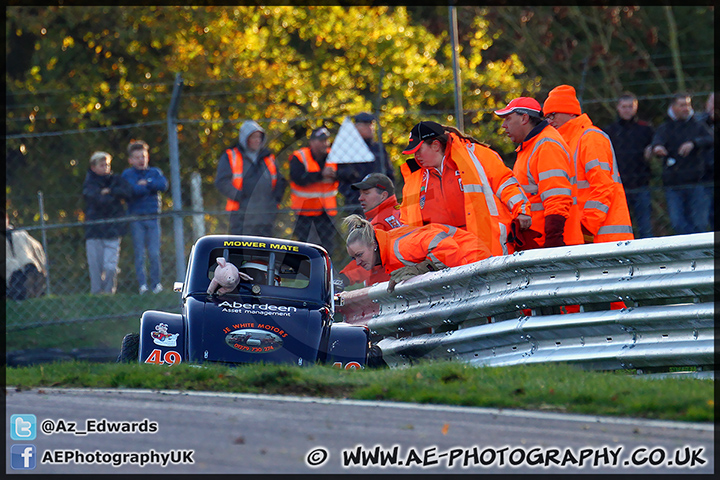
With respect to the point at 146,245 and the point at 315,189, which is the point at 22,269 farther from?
the point at 315,189

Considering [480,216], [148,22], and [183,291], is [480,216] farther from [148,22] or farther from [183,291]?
[148,22]

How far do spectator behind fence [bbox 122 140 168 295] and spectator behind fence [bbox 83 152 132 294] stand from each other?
144 mm

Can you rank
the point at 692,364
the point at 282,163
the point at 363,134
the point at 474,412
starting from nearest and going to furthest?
1. the point at 474,412
2. the point at 692,364
3. the point at 363,134
4. the point at 282,163

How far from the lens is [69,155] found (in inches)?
696

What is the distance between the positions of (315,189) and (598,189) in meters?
4.19

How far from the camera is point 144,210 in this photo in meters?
12.7

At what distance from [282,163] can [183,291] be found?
675cm

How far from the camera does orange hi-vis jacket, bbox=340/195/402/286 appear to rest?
9.16 metres

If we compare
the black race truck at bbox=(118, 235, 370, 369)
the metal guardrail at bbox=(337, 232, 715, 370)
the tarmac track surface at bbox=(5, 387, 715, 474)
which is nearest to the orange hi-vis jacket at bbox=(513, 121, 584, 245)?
the metal guardrail at bbox=(337, 232, 715, 370)

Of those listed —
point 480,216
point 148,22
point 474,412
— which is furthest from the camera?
point 148,22

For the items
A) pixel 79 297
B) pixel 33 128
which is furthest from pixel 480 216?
pixel 33 128

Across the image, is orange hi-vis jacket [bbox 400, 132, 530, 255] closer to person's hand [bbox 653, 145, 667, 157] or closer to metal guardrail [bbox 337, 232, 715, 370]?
metal guardrail [bbox 337, 232, 715, 370]

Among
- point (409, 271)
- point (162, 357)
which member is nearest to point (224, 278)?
point (162, 357)

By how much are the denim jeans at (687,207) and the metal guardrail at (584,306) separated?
4.99m
